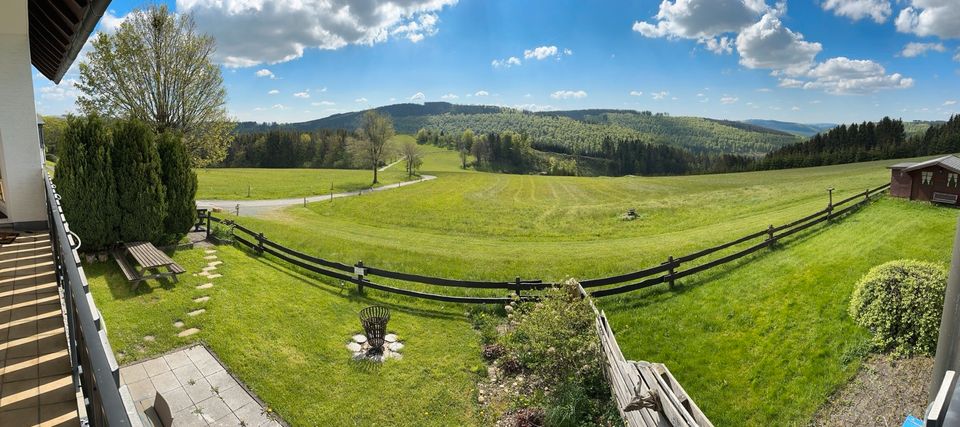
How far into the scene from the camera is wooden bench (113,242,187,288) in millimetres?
11289

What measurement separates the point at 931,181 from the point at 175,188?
2945cm

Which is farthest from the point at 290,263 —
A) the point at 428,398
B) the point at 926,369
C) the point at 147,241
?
the point at 926,369

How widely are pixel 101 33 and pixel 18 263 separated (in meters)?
17.9

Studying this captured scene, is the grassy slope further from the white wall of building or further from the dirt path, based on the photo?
the white wall of building

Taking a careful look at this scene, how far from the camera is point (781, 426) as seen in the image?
7.48 meters

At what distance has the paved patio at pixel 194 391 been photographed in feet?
23.2

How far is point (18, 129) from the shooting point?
7.61 meters

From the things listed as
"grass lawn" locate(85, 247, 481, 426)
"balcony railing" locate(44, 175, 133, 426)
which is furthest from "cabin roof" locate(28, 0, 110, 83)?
"grass lawn" locate(85, 247, 481, 426)

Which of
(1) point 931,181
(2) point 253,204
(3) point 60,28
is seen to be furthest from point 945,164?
(2) point 253,204

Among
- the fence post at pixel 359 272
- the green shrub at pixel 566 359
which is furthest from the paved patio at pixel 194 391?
the fence post at pixel 359 272

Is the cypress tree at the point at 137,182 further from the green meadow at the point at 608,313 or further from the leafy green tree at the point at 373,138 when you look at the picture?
the leafy green tree at the point at 373,138

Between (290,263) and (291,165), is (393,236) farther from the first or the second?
(291,165)

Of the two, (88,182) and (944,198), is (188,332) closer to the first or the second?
(88,182)

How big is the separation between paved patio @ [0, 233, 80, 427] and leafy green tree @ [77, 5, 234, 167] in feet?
54.5
